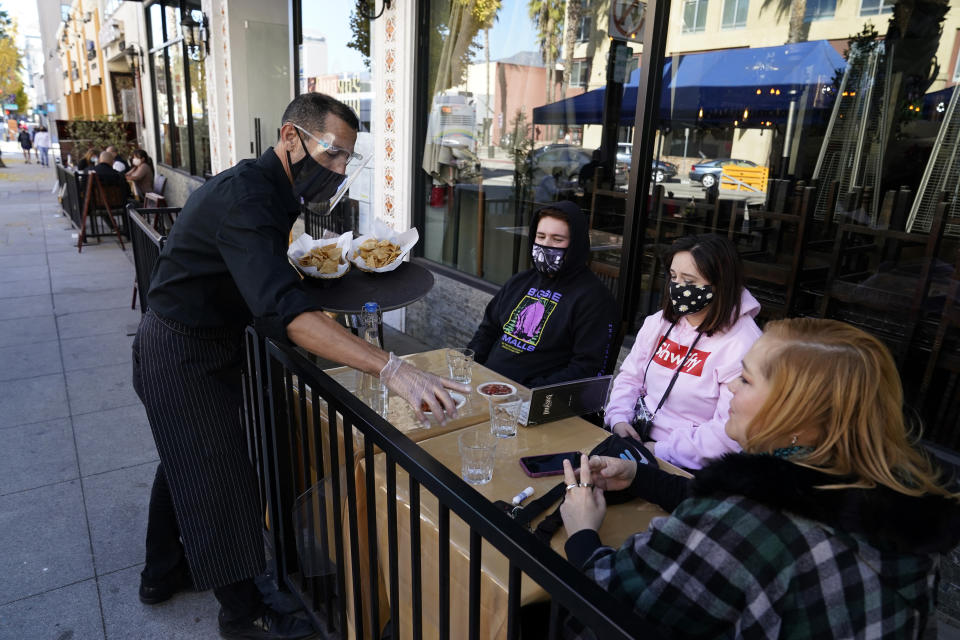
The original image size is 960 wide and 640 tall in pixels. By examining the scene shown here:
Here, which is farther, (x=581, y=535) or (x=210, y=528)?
(x=210, y=528)

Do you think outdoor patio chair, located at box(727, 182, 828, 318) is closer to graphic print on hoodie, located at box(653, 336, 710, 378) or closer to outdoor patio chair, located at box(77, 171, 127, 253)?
graphic print on hoodie, located at box(653, 336, 710, 378)

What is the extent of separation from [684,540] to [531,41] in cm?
472

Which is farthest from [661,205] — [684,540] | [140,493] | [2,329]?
[2,329]

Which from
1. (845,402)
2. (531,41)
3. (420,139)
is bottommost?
(845,402)

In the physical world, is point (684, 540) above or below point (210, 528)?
above

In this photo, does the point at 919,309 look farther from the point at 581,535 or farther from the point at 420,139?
the point at 420,139

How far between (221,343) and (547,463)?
1.22 m

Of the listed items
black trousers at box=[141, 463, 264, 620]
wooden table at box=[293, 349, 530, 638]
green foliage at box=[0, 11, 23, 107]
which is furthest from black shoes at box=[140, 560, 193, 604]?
green foliage at box=[0, 11, 23, 107]

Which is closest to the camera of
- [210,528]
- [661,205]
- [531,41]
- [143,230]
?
[210,528]

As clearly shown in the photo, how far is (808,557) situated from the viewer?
3.42ft

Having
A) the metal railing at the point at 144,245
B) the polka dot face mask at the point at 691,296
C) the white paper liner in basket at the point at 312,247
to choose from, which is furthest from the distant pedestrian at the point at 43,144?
the polka dot face mask at the point at 691,296

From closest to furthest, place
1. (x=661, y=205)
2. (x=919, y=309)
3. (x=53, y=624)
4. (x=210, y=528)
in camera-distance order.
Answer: (x=210, y=528), (x=53, y=624), (x=919, y=309), (x=661, y=205)

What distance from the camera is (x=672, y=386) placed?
8.02 feet

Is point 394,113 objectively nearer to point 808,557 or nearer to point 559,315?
point 559,315
